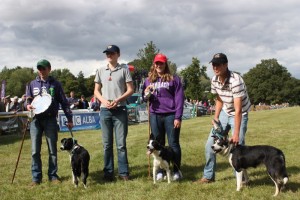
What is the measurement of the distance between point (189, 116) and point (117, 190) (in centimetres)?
2268

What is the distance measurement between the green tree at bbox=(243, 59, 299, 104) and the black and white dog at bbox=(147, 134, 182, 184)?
287ft

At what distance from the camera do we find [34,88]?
6250mm

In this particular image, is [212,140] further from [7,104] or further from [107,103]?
[7,104]

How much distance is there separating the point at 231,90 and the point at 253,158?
108cm

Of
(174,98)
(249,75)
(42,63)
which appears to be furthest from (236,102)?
(249,75)

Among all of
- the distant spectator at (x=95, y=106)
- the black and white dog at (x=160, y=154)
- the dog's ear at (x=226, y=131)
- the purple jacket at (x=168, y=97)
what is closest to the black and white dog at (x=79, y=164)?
the black and white dog at (x=160, y=154)

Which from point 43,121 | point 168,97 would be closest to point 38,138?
point 43,121

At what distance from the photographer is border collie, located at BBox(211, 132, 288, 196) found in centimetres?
492

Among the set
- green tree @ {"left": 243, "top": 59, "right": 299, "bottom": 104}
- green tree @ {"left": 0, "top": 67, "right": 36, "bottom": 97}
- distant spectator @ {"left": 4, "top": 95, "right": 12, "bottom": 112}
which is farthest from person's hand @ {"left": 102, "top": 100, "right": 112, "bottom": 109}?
green tree @ {"left": 243, "top": 59, "right": 299, "bottom": 104}

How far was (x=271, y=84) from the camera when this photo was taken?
9056 cm

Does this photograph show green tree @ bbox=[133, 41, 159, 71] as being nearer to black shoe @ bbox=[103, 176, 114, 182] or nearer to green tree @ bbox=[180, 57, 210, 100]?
green tree @ bbox=[180, 57, 210, 100]

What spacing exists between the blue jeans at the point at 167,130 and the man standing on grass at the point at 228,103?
580 mm

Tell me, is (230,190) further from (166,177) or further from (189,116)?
(189,116)

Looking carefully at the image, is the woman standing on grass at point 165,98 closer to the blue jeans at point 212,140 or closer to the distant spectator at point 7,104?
the blue jeans at point 212,140
